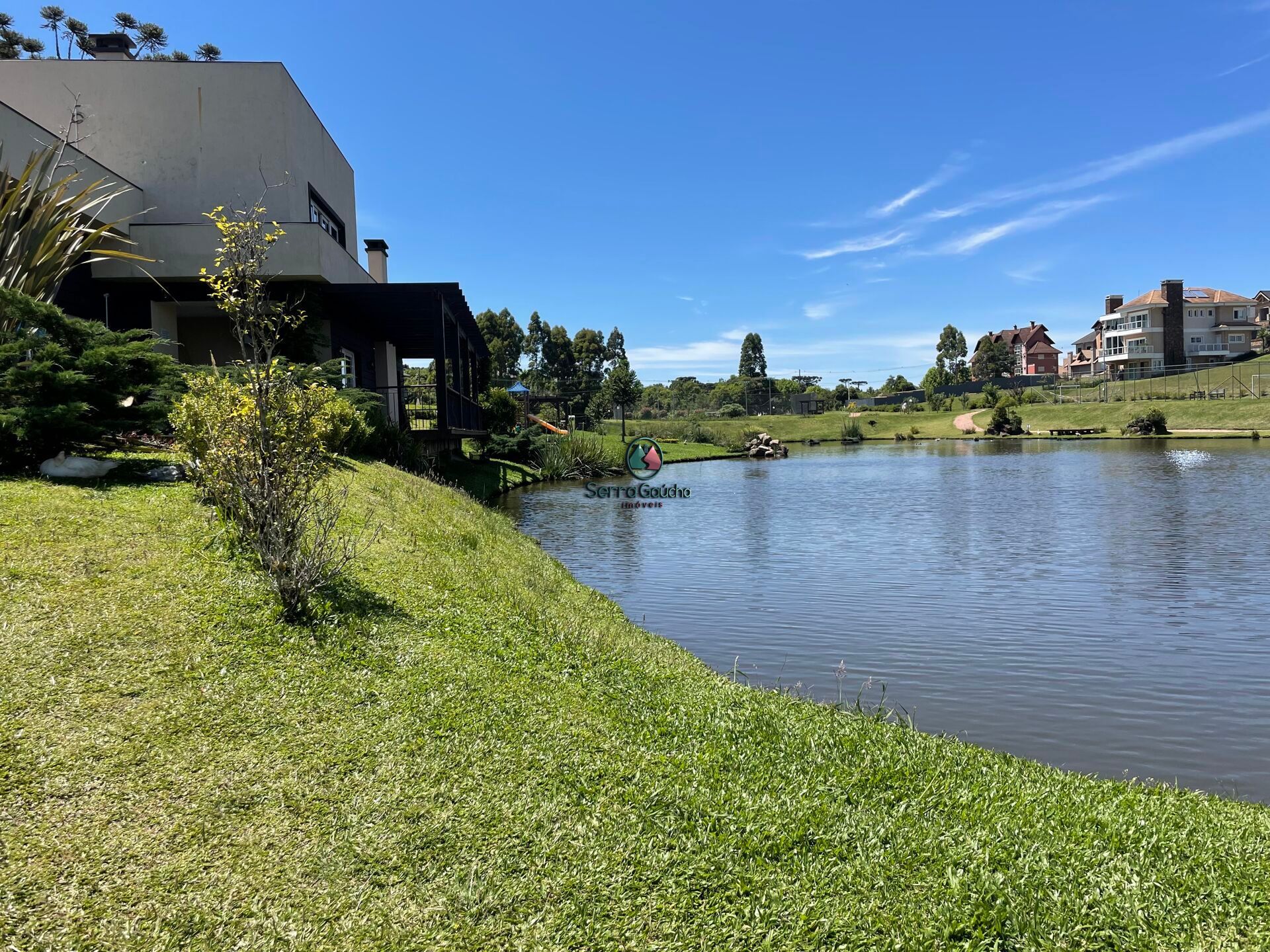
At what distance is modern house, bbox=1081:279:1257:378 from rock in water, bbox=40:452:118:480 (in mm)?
83295

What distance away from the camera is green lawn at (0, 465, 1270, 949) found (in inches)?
114

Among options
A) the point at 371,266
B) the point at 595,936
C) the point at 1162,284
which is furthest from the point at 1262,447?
the point at 1162,284

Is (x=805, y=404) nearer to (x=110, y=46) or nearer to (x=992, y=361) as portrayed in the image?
(x=992, y=361)

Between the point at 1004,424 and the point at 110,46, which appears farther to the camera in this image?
the point at 1004,424

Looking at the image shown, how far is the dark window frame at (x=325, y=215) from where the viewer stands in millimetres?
19047

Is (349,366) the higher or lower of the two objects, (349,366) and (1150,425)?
the higher

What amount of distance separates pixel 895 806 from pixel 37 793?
3.78m

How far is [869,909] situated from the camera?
9.84 ft

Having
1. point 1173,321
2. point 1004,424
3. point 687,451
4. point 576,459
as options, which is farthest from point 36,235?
point 1173,321

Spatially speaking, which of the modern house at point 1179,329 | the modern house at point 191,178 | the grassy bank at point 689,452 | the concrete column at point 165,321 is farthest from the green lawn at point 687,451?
the modern house at point 1179,329

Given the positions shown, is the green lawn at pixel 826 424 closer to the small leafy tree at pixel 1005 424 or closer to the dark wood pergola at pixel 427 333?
the small leafy tree at pixel 1005 424

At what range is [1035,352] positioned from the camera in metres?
106

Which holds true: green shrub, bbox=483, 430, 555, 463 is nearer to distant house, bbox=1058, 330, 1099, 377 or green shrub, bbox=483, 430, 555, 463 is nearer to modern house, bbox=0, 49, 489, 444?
modern house, bbox=0, 49, 489, 444

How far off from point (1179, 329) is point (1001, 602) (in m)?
83.2
